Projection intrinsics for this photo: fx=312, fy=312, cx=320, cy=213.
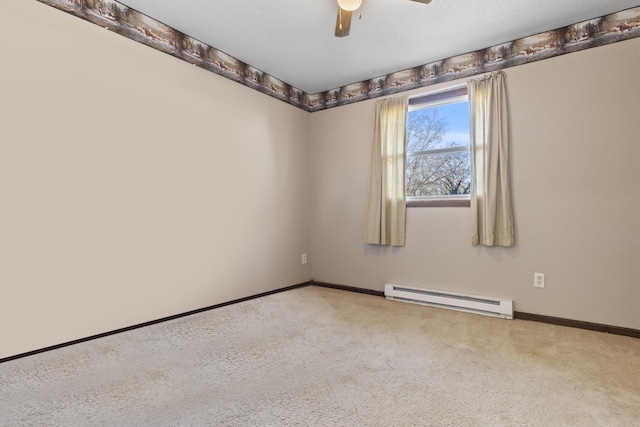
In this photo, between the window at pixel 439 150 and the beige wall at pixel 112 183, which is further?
the window at pixel 439 150

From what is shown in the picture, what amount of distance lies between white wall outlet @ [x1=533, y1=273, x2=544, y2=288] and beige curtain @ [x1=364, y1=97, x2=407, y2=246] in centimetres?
120

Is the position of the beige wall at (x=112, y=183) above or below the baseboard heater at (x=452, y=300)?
above

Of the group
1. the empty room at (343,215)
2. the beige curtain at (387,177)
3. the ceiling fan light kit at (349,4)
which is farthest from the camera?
the beige curtain at (387,177)

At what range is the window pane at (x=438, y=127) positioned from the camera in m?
3.13

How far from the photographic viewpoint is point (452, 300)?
298 cm

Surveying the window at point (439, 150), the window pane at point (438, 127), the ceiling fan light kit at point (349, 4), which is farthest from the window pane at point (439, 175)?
the ceiling fan light kit at point (349, 4)

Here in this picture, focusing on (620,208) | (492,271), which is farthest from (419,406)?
(620,208)

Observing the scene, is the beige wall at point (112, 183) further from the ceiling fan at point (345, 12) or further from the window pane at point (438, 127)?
the window pane at point (438, 127)

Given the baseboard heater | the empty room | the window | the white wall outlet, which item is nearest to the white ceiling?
the empty room

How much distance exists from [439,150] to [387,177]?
0.59 metres

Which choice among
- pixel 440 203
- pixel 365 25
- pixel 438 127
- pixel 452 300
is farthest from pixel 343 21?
pixel 452 300

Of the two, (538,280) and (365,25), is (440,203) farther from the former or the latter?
(365,25)

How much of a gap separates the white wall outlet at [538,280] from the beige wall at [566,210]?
0.15 ft

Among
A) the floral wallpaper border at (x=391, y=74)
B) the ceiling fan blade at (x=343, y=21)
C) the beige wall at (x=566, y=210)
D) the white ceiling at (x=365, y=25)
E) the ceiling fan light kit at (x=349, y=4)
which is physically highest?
the white ceiling at (x=365, y=25)
